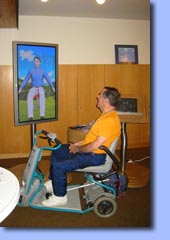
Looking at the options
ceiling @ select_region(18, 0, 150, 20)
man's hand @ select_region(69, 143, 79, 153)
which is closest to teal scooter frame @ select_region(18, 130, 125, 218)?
man's hand @ select_region(69, 143, 79, 153)

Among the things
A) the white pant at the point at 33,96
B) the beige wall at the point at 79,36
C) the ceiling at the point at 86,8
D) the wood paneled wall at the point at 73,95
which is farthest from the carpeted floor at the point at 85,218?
the ceiling at the point at 86,8

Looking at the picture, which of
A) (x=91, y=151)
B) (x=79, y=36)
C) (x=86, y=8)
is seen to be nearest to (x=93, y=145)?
(x=91, y=151)

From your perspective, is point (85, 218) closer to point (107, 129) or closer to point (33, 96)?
point (107, 129)

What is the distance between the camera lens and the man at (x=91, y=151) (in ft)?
7.16

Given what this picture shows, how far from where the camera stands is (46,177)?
119 inches

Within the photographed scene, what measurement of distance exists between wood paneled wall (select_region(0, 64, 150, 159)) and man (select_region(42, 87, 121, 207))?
1.89 meters

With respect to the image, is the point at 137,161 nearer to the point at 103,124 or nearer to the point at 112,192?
the point at 112,192

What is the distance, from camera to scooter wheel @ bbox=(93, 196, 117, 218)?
7.25 ft

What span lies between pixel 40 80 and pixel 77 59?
1553 millimetres

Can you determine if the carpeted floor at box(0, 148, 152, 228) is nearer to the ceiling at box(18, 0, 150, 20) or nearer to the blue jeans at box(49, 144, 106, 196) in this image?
the blue jeans at box(49, 144, 106, 196)

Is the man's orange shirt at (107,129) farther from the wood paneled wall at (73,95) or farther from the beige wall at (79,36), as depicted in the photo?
the beige wall at (79,36)

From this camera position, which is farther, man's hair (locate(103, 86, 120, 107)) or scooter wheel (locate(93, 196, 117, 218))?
man's hair (locate(103, 86, 120, 107))

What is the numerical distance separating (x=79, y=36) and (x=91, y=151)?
281 cm

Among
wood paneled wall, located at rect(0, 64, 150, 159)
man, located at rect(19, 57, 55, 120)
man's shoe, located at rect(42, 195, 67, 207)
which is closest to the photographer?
man's shoe, located at rect(42, 195, 67, 207)
